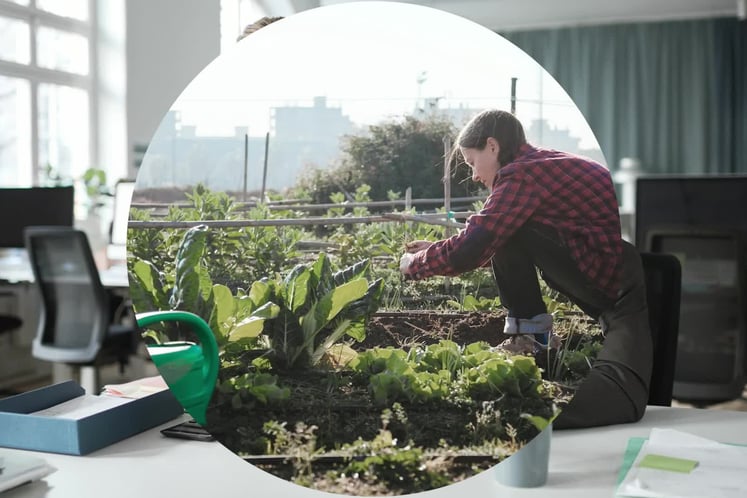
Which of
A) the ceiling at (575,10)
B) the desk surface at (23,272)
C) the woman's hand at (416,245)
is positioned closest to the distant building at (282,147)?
the woman's hand at (416,245)

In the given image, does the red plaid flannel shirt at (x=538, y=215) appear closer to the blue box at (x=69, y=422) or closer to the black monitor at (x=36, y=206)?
the blue box at (x=69, y=422)

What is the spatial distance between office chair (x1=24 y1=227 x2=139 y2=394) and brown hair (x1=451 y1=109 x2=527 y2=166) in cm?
278

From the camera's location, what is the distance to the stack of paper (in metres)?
0.87

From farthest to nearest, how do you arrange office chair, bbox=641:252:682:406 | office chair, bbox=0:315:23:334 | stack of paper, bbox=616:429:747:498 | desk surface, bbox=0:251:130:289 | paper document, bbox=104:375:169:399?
1. office chair, bbox=0:315:23:334
2. desk surface, bbox=0:251:130:289
3. office chair, bbox=641:252:682:406
4. paper document, bbox=104:375:169:399
5. stack of paper, bbox=616:429:747:498

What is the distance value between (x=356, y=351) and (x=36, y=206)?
3.61 m

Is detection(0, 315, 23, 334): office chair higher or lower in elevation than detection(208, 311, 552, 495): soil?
lower

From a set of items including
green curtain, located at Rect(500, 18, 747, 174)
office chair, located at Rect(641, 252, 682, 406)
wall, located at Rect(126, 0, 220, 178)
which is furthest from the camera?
green curtain, located at Rect(500, 18, 747, 174)

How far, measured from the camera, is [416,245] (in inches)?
28.1

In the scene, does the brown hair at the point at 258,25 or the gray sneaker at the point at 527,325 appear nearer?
the gray sneaker at the point at 527,325

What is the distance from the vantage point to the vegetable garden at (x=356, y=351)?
72 cm

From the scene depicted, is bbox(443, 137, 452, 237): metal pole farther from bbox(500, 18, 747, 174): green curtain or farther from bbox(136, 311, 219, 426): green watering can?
bbox(500, 18, 747, 174): green curtain

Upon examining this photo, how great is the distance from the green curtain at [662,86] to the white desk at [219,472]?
23.7 ft

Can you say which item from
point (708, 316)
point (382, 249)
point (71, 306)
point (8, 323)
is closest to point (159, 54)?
point (8, 323)

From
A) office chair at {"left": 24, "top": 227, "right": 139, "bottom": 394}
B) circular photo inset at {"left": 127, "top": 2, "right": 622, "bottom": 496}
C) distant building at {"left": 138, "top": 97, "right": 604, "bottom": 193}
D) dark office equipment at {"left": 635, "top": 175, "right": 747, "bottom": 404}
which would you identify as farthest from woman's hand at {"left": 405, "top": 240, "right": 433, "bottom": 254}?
office chair at {"left": 24, "top": 227, "right": 139, "bottom": 394}
